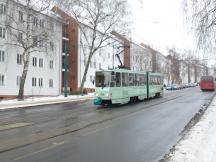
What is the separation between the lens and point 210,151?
986cm

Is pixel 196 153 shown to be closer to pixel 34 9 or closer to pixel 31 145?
pixel 31 145

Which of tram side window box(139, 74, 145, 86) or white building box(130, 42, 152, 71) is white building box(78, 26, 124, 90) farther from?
tram side window box(139, 74, 145, 86)

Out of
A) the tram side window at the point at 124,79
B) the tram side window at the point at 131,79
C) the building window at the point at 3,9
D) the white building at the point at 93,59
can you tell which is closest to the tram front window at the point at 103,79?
the tram side window at the point at 124,79

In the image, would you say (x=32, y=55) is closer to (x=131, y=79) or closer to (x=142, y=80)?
(x=142, y=80)

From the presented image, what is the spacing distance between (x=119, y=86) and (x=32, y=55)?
23.8 metres

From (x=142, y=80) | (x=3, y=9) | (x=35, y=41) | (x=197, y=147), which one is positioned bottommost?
(x=197, y=147)

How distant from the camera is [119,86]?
29391 millimetres

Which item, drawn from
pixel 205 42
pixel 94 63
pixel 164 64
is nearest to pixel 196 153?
pixel 205 42

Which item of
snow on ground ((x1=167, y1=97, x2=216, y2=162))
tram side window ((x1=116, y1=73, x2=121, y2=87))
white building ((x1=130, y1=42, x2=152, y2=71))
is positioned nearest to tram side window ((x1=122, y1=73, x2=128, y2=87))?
tram side window ((x1=116, y1=73, x2=121, y2=87))

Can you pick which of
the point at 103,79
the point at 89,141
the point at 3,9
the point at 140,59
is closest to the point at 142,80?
the point at 103,79

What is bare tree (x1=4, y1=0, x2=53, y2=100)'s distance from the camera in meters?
37.8

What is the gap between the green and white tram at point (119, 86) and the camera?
28.5 metres

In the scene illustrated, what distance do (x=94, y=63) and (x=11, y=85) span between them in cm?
2780

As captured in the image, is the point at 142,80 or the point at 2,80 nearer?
the point at 142,80
